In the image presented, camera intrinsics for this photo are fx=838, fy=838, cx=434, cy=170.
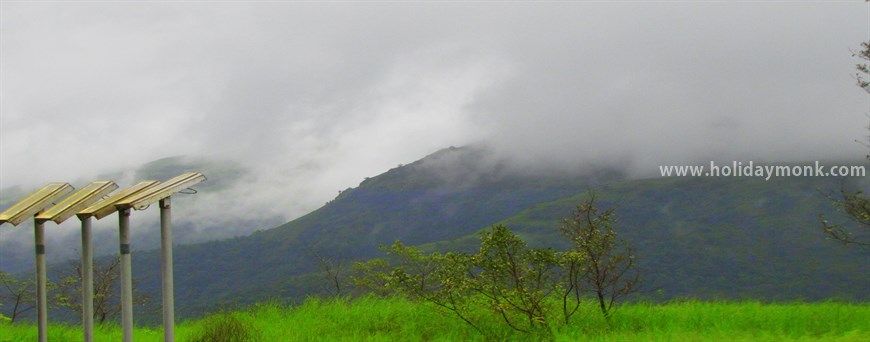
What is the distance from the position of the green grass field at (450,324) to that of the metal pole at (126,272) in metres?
3.95

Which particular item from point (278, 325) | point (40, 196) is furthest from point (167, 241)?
point (278, 325)

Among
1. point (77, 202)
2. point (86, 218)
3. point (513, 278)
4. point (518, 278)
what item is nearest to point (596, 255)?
point (513, 278)

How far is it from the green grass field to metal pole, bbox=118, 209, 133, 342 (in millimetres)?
3954

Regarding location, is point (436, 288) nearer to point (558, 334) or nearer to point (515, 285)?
point (515, 285)

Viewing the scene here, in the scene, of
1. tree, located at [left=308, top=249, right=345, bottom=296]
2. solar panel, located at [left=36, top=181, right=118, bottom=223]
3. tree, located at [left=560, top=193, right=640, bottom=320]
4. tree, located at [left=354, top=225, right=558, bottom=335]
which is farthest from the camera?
tree, located at [left=308, top=249, right=345, bottom=296]

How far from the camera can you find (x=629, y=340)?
1544cm

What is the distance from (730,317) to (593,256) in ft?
11.4

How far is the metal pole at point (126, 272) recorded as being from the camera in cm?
A: 1345

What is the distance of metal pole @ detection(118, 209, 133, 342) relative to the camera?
1345 cm

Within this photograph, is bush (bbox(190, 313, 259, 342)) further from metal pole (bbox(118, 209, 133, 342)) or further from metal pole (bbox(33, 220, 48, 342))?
metal pole (bbox(118, 209, 133, 342))

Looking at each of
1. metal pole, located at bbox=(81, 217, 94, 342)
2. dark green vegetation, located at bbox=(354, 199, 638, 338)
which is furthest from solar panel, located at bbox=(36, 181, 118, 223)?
dark green vegetation, located at bbox=(354, 199, 638, 338)

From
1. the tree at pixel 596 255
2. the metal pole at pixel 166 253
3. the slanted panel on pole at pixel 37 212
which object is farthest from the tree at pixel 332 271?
the metal pole at pixel 166 253

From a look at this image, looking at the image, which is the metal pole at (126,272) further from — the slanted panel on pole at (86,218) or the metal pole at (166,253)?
the slanted panel on pole at (86,218)

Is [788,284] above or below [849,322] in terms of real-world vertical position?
below
